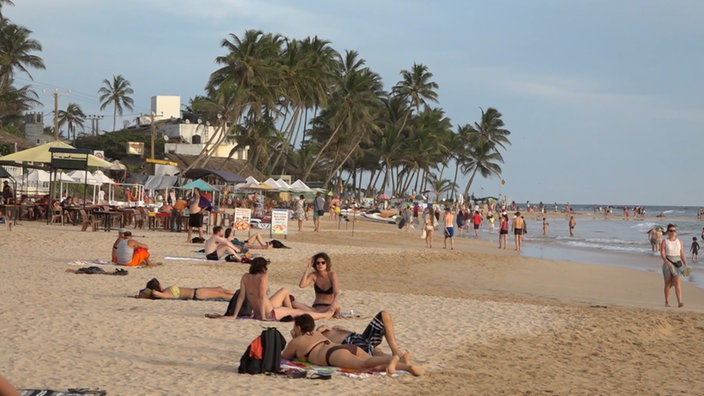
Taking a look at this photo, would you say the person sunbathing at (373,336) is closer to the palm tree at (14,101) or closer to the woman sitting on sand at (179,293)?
the woman sitting on sand at (179,293)

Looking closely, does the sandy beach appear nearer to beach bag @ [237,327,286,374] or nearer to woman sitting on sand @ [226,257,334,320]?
beach bag @ [237,327,286,374]

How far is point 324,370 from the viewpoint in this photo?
670cm

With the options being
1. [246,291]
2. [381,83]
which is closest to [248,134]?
[381,83]

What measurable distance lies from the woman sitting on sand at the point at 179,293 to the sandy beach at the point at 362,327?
19 cm

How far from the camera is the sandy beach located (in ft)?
21.3

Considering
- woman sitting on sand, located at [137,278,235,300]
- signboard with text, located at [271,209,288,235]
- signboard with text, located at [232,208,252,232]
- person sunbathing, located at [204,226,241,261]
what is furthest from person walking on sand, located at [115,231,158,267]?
signboard with text, located at [271,209,288,235]

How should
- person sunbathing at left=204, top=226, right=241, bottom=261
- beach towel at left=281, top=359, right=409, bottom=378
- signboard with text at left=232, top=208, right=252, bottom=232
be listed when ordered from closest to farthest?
beach towel at left=281, top=359, right=409, bottom=378, person sunbathing at left=204, top=226, right=241, bottom=261, signboard with text at left=232, top=208, right=252, bottom=232

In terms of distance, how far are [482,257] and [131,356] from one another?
56.2ft

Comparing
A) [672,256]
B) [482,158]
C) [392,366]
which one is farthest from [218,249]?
[482,158]

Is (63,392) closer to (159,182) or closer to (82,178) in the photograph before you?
(82,178)

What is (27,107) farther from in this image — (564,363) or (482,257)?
(564,363)

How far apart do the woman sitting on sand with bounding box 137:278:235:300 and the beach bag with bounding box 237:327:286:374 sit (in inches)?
165

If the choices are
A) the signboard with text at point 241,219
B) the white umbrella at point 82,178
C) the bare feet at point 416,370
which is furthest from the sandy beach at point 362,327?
the white umbrella at point 82,178

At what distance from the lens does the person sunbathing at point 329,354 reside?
6.72 m
